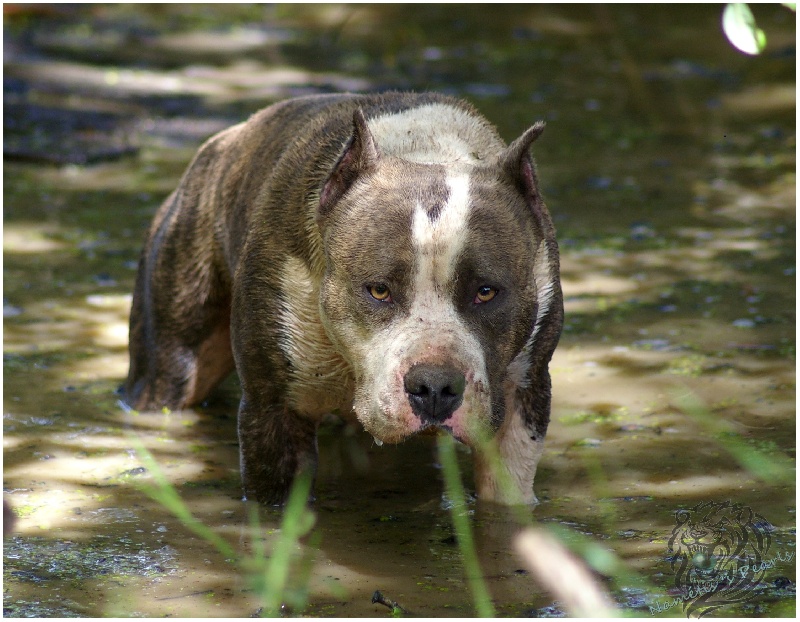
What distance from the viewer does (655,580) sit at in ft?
14.5

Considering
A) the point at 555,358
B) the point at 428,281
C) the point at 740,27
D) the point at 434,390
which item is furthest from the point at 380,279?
the point at 555,358

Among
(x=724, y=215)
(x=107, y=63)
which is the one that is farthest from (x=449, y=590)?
(x=107, y=63)

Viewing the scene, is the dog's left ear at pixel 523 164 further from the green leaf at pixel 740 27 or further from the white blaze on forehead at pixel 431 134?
the green leaf at pixel 740 27

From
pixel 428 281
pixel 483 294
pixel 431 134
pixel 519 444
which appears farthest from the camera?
pixel 519 444

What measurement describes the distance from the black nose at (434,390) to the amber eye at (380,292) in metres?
0.35

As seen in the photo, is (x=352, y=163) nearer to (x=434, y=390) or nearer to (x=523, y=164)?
(x=523, y=164)

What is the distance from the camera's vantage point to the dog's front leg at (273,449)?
5.20 metres

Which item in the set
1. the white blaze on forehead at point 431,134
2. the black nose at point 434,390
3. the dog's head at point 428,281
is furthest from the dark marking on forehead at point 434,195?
the black nose at point 434,390

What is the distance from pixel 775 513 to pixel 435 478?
1537 millimetres

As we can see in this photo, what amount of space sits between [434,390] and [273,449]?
4.01ft

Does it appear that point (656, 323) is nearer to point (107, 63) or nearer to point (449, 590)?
point (449, 590)

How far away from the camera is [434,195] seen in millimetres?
4582

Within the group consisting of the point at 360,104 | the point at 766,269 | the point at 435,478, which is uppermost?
the point at 360,104

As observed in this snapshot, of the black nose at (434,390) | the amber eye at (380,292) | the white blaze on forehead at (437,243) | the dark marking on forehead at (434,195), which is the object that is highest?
the dark marking on forehead at (434,195)
